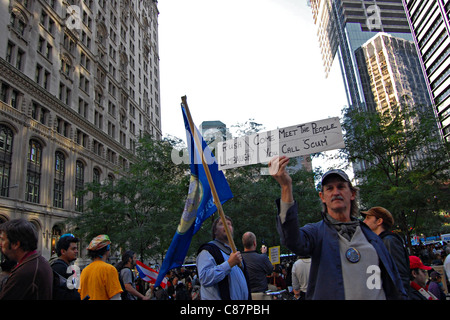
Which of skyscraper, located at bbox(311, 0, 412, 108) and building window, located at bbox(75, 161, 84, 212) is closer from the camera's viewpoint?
building window, located at bbox(75, 161, 84, 212)

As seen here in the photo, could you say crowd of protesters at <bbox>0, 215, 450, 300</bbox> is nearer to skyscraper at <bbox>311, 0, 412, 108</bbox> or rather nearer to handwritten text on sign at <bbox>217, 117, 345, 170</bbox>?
handwritten text on sign at <bbox>217, 117, 345, 170</bbox>

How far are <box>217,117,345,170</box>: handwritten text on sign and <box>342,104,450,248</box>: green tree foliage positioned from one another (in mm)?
16455

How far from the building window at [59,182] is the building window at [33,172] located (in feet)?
9.08

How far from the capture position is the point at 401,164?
20.3 metres

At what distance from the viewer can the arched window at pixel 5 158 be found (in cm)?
2864

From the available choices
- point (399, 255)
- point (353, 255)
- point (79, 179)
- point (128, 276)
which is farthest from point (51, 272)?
point (79, 179)

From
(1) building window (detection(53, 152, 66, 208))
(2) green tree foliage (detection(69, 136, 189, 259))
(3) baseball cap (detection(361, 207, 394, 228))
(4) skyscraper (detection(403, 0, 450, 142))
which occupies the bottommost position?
(3) baseball cap (detection(361, 207, 394, 228))

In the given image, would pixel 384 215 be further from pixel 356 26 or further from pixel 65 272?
pixel 356 26

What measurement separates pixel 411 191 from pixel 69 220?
22.4m

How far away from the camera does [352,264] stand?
2219 millimetres

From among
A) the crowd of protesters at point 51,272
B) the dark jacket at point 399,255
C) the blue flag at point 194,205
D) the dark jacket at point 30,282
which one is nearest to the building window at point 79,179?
the crowd of protesters at point 51,272

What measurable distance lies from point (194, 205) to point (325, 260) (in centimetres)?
241

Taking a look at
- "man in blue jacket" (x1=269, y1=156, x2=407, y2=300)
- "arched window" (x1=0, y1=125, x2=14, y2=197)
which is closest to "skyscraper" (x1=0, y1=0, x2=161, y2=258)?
"arched window" (x1=0, y1=125, x2=14, y2=197)

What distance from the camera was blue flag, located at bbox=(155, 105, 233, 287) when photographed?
167 inches
